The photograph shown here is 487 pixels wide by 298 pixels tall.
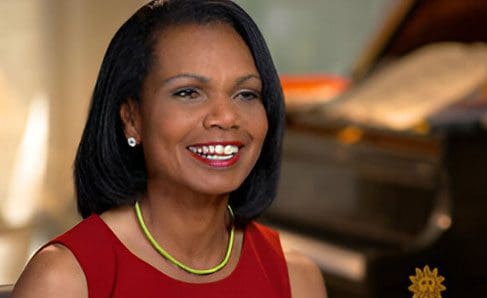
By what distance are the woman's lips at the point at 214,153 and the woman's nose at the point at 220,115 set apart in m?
0.03

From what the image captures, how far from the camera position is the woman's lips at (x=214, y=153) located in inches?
80.0

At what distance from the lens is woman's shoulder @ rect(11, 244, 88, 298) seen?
196 centimetres

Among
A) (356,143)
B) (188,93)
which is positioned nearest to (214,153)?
(188,93)

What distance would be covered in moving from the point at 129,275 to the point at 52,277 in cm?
17

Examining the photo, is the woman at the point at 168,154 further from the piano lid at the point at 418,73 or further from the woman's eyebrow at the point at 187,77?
the piano lid at the point at 418,73

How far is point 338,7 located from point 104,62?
7.81 metres

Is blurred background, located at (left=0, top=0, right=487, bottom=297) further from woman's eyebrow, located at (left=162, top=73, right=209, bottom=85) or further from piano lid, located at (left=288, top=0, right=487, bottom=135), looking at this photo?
woman's eyebrow, located at (left=162, top=73, right=209, bottom=85)

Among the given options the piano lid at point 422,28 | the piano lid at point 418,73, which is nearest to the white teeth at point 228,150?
the piano lid at point 418,73

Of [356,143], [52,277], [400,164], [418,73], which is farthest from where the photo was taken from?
[418,73]

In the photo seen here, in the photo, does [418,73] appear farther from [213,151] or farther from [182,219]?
[213,151]

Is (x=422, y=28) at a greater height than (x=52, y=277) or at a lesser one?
greater

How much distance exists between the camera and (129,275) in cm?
210

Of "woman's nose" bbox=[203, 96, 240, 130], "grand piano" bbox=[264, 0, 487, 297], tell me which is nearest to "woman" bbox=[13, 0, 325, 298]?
"woman's nose" bbox=[203, 96, 240, 130]

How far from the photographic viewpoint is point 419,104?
5438 millimetres
